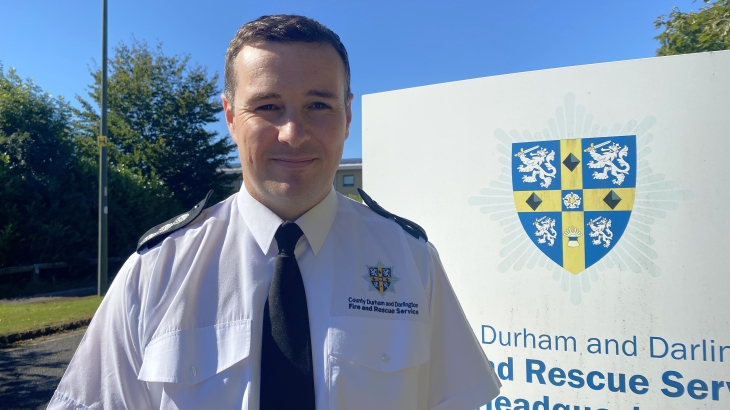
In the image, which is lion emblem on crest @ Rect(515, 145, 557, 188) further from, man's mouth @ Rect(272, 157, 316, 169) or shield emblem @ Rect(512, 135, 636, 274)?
man's mouth @ Rect(272, 157, 316, 169)

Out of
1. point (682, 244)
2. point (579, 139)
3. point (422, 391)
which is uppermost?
point (579, 139)

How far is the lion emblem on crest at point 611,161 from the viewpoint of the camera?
2.48m

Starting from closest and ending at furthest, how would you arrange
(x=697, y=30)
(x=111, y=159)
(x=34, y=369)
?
(x=34, y=369) < (x=697, y=30) < (x=111, y=159)

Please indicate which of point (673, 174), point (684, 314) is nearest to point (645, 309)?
point (684, 314)

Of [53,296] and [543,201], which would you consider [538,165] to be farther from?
[53,296]

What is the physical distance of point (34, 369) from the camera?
6.19 meters

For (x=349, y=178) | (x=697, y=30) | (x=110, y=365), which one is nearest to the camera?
(x=110, y=365)

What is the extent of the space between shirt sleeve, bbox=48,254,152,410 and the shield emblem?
1888mm

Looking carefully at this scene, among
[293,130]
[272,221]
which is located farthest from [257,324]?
[293,130]

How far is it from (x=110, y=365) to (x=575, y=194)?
6.91 ft

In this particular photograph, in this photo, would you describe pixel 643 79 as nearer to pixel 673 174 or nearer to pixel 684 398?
pixel 673 174

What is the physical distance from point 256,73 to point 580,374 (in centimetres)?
206

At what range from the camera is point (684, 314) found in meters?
2.37

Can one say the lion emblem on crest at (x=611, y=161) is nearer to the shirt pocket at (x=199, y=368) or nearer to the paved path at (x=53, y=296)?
the shirt pocket at (x=199, y=368)
